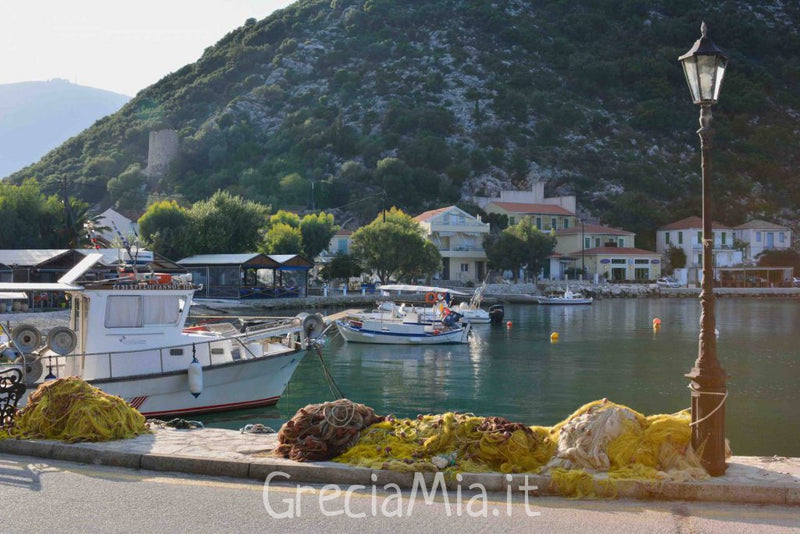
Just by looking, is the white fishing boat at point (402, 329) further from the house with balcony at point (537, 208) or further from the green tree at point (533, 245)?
the house with balcony at point (537, 208)

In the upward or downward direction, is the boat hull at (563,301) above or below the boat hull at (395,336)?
above

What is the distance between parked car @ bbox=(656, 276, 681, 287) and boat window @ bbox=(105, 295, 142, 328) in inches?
3177

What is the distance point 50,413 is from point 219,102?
149 metres

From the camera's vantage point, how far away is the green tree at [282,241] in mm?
74562

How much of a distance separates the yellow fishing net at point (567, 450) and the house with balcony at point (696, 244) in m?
96.1

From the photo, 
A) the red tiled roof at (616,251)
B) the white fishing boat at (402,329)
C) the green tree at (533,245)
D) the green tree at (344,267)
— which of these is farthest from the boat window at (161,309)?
the red tiled roof at (616,251)

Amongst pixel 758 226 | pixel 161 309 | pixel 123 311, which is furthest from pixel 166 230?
pixel 758 226

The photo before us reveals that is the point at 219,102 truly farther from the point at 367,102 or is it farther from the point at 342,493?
the point at 342,493

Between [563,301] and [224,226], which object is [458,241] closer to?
[563,301]

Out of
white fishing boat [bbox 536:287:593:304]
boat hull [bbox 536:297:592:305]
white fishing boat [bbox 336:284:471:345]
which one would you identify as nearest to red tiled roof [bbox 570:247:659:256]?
white fishing boat [bbox 536:287:593:304]

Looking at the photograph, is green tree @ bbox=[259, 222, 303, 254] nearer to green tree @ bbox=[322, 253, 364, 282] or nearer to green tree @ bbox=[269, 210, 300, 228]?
green tree @ bbox=[322, 253, 364, 282]

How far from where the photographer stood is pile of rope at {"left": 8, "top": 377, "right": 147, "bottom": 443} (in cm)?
977

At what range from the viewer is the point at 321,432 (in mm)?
9078

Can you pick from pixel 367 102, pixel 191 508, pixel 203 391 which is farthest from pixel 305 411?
pixel 367 102
